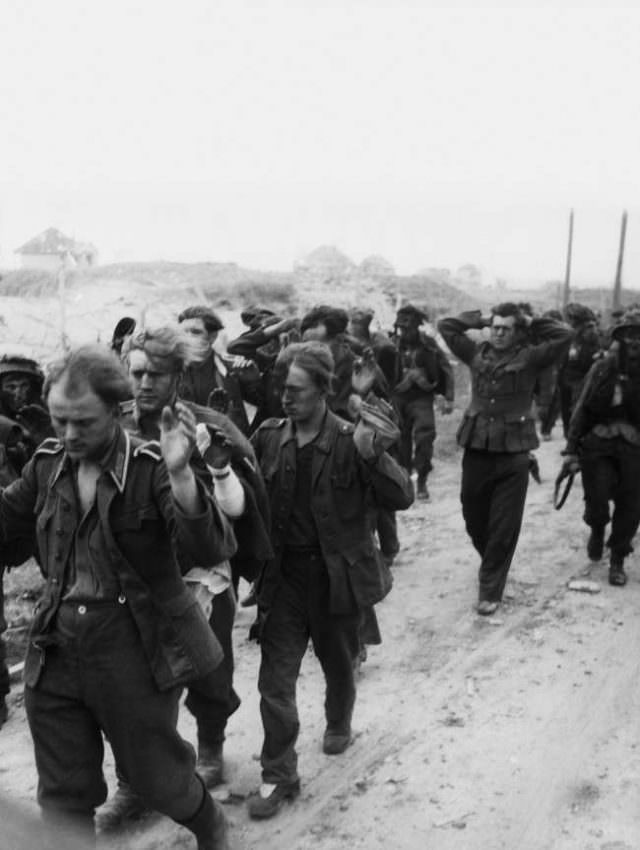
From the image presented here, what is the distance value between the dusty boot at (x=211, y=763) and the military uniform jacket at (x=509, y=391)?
329cm

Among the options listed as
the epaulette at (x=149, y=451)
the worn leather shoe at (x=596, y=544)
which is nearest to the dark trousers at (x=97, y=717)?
the epaulette at (x=149, y=451)

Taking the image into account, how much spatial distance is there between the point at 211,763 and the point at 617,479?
4.37 m

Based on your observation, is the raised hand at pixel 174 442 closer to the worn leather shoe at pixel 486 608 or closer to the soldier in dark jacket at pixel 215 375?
the soldier in dark jacket at pixel 215 375

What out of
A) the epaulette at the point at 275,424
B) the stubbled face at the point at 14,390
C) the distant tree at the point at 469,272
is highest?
the epaulette at the point at 275,424

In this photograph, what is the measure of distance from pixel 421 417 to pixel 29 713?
7.46m

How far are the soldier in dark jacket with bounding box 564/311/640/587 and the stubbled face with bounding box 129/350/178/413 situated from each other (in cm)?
447

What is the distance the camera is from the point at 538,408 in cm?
1466

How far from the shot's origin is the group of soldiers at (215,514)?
3.45m

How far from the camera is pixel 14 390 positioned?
5902mm

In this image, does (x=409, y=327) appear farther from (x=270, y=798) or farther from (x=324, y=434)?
(x=270, y=798)

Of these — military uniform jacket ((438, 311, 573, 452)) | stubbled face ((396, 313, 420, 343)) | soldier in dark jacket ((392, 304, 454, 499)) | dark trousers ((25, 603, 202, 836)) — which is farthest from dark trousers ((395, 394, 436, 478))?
dark trousers ((25, 603, 202, 836))

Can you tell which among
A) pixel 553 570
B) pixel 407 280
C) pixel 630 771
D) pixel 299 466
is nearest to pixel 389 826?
pixel 630 771

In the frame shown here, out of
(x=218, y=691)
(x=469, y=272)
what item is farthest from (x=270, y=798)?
(x=469, y=272)

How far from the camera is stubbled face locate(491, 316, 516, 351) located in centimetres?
745
